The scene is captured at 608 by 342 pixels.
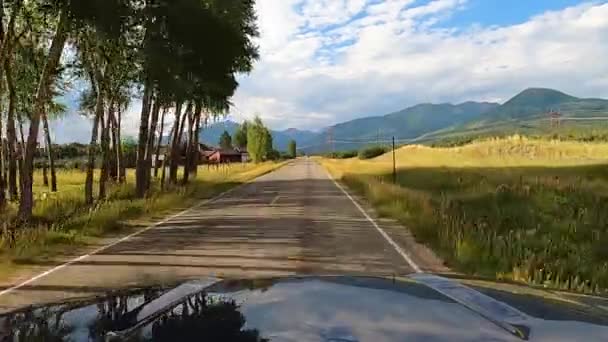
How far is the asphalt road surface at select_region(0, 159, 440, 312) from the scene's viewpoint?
9.98m

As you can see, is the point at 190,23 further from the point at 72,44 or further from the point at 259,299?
the point at 259,299

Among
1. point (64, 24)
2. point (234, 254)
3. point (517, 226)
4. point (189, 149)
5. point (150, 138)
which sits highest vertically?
point (64, 24)

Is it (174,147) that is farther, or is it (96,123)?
(174,147)

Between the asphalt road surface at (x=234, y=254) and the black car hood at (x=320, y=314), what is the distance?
2.69 m

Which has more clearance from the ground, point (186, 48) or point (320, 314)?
point (186, 48)

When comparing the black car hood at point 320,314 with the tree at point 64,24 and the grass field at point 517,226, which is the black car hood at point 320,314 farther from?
the tree at point 64,24

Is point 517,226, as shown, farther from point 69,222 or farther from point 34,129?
point 34,129

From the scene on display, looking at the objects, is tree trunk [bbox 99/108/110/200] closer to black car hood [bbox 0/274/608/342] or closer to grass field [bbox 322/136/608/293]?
grass field [bbox 322/136/608/293]

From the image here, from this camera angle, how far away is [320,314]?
285 cm

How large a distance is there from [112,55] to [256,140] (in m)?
102

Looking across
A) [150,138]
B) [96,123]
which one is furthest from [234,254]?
[150,138]

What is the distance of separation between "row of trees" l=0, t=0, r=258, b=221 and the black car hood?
11.6 metres

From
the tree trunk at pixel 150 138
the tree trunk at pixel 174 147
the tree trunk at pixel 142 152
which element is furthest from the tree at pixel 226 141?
the tree trunk at pixel 142 152

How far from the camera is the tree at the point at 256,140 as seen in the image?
122m
